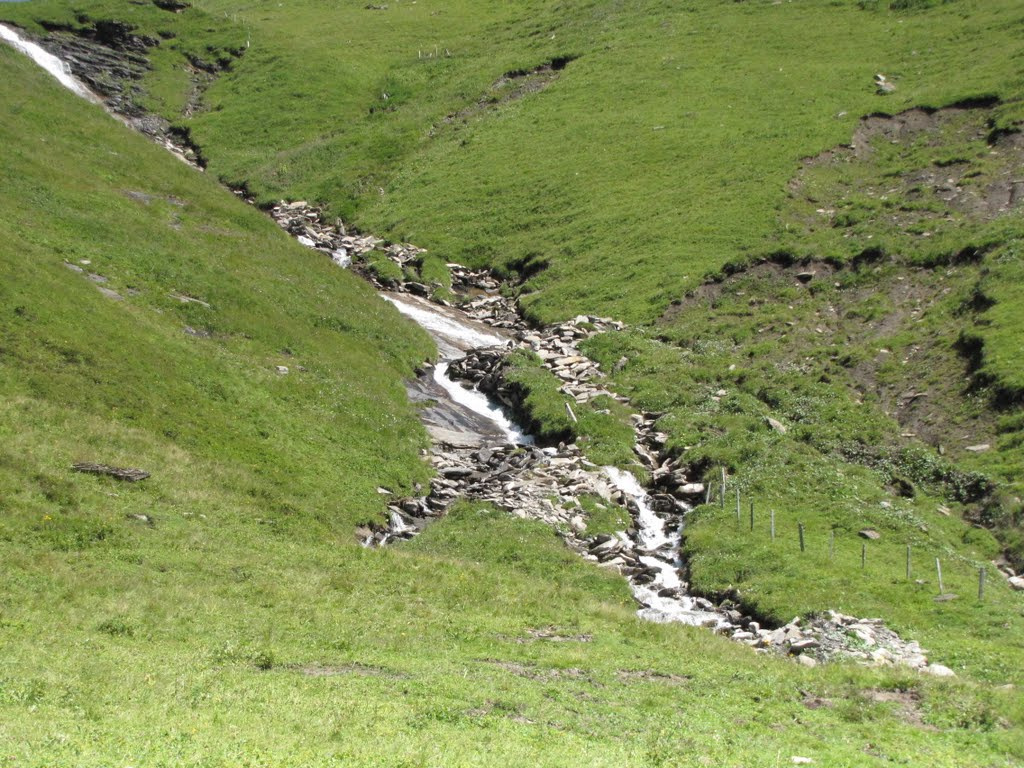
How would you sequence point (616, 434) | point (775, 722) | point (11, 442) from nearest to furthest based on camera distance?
1. point (775, 722)
2. point (11, 442)
3. point (616, 434)

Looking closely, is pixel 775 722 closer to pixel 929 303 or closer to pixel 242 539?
pixel 242 539

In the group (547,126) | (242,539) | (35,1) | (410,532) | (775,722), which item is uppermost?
(35,1)

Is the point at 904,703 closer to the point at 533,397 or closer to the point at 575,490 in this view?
the point at 575,490

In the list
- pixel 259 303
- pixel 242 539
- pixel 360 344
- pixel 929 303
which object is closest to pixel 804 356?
pixel 929 303

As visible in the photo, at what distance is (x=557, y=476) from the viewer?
40.7 meters

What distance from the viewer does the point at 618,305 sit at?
6241cm

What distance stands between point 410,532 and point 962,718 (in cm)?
2160

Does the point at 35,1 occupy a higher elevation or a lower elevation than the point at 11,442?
higher

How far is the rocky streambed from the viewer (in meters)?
28.1

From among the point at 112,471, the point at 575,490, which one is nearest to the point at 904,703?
the point at 575,490

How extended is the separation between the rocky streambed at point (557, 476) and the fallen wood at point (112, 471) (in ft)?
28.3

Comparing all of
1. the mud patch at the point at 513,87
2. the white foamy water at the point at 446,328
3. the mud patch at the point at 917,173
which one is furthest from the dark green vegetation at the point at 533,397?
the white foamy water at the point at 446,328

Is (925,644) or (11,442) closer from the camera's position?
(925,644)

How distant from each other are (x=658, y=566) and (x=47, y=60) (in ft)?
335
